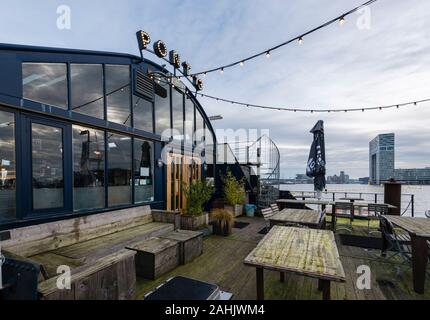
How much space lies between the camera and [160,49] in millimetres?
6035

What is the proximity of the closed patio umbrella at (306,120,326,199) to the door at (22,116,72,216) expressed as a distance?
21.9 feet

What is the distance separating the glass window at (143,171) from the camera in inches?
214

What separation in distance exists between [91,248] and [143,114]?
149 inches

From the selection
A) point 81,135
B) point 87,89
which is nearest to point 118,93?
point 87,89

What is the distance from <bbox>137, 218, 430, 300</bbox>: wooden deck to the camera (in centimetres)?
276

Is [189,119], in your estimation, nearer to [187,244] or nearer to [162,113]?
Answer: [162,113]

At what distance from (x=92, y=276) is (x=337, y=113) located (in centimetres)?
808

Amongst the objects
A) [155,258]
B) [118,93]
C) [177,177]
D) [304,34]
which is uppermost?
[304,34]

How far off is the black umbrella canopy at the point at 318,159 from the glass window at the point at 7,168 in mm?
7306

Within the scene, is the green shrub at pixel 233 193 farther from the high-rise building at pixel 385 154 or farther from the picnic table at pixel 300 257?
the high-rise building at pixel 385 154

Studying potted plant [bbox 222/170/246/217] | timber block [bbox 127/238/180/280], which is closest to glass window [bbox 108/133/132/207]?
timber block [bbox 127/238/180/280]

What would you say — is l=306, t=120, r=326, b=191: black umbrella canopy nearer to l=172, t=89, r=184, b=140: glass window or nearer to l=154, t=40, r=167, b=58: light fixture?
l=172, t=89, r=184, b=140: glass window

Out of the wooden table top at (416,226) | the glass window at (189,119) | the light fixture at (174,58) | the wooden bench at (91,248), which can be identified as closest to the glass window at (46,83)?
the wooden bench at (91,248)

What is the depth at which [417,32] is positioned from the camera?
4.78m
